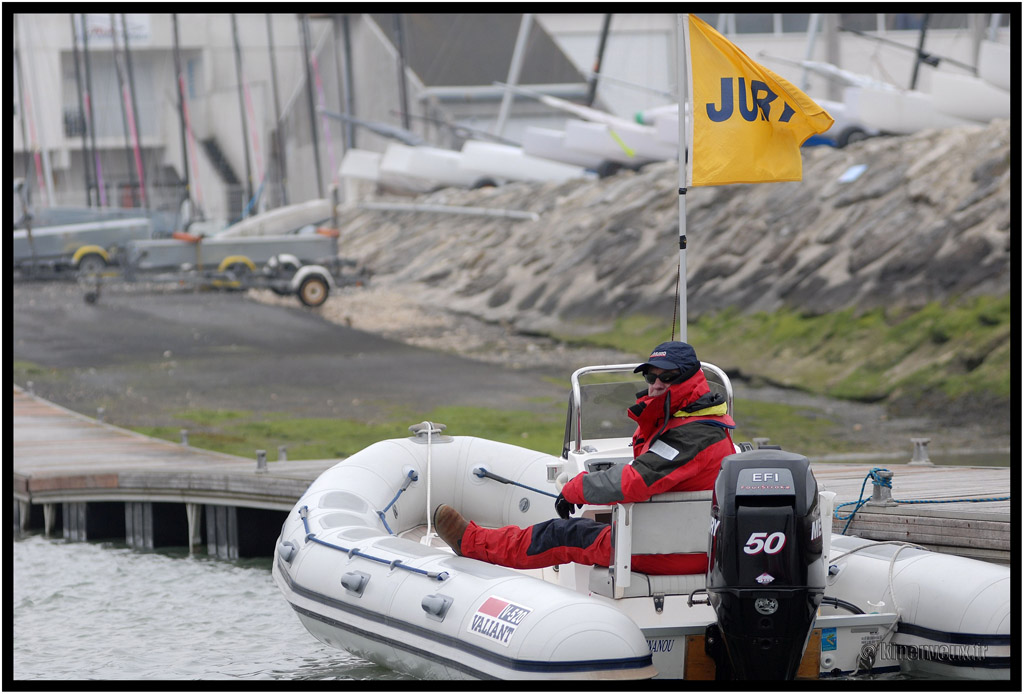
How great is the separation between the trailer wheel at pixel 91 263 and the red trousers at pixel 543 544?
2432cm

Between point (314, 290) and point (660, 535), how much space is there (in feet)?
68.4

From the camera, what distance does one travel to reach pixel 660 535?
5426 mm

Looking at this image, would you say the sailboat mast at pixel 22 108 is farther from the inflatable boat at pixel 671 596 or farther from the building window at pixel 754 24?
the inflatable boat at pixel 671 596

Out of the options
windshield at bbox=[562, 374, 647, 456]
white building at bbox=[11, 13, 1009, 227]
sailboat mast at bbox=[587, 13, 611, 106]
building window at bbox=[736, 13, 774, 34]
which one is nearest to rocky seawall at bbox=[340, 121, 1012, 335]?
sailboat mast at bbox=[587, 13, 611, 106]

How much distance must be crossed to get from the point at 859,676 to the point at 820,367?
12.7 metres

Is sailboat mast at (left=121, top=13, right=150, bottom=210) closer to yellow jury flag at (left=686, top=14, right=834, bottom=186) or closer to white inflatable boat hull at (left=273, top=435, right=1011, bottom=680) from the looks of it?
yellow jury flag at (left=686, top=14, right=834, bottom=186)

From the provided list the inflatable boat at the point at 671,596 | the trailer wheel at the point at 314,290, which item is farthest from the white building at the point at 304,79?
the inflatable boat at the point at 671,596

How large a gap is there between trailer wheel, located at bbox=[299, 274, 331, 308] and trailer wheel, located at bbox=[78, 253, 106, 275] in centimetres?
556

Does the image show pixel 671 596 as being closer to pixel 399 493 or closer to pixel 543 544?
pixel 543 544

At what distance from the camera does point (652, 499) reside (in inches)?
211

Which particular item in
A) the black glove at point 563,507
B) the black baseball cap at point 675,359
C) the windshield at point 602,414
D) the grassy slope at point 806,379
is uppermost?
the black baseball cap at point 675,359

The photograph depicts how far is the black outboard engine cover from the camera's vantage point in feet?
16.2

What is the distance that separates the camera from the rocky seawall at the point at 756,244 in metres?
19.0

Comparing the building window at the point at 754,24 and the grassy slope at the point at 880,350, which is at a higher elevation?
the building window at the point at 754,24
